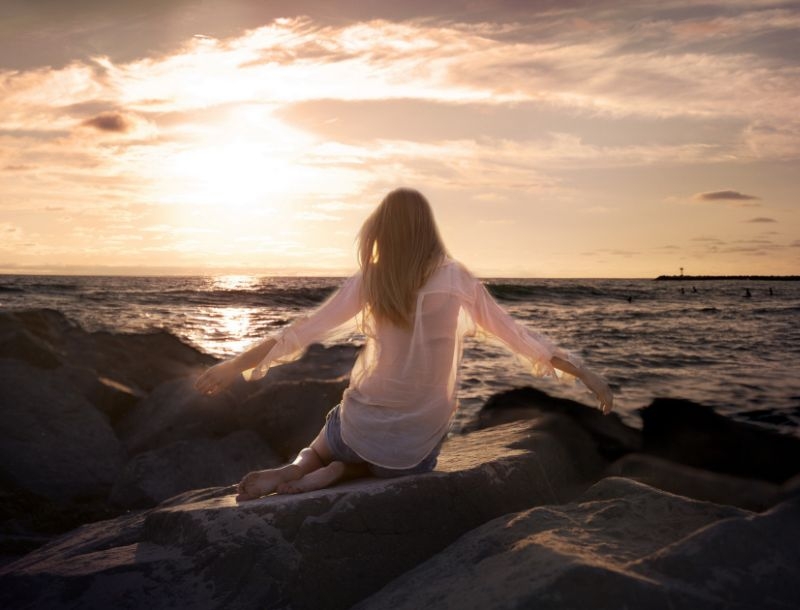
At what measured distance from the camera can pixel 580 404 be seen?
8.34 meters

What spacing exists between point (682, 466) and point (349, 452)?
12.8 ft

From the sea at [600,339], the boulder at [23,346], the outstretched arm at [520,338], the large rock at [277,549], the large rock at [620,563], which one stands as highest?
the outstretched arm at [520,338]

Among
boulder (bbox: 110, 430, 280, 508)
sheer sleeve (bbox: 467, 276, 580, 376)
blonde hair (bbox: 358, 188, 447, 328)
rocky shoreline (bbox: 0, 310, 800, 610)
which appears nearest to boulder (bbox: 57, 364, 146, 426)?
rocky shoreline (bbox: 0, 310, 800, 610)

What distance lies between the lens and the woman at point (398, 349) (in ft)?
11.8

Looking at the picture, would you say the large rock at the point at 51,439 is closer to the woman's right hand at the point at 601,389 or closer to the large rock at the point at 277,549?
the large rock at the point at 277,549

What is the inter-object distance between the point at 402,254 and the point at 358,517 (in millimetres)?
1311

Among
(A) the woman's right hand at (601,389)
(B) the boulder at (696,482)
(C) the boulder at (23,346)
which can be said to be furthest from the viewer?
(C) the boulder at (23,346)

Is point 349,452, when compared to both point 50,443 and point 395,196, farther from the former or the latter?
point 50,443

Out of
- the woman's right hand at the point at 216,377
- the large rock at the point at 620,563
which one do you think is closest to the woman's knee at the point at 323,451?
the woman's right hand at the point at 216,377

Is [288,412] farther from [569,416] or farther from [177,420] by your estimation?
[569,416]

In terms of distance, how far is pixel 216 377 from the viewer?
3.65 metres

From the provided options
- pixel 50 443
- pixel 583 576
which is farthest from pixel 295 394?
pixel 583 576

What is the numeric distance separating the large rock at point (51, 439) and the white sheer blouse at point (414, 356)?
273cm

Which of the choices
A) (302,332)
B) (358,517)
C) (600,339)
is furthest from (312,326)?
(600,339)
